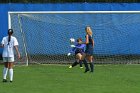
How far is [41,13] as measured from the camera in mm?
28797

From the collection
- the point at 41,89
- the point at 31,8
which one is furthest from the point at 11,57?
the point at 31,8

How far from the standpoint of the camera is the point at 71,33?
97.0ft

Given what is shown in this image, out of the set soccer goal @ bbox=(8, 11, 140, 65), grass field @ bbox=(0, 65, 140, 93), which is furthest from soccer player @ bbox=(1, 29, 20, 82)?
soccer goal @ bbox=(8, 11, 140, 65)

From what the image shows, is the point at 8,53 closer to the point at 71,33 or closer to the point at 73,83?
the point at 73,83

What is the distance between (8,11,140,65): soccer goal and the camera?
29.1 metres

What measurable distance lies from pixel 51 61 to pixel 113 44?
386 centimetres

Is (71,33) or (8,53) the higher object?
(8,53)

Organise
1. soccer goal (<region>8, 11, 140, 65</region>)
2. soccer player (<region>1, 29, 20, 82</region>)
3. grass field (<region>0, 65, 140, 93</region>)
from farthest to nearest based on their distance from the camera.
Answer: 1. soccer goal (<region>8, 11, 140, 65</region>)
2. soccer player (<region>1, 29, 20, 82</region>)
3. grass field (<region>0, 65, 140, 93</region>)

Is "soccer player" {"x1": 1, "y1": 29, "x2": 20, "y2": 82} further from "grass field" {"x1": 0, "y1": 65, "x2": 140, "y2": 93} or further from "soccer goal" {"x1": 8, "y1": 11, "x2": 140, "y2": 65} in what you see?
"soccer goal" {"x1": 8, "y1": 11, "x2": 140, "y2": 65}

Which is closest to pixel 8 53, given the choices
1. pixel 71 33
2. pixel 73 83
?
pixel 73 83

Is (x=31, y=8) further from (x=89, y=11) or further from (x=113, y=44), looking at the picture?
(x=113, y=44)

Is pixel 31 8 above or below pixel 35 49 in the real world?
above

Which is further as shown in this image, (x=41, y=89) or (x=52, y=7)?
(x=52, y=7)

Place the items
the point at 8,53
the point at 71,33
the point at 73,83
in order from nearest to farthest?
the point at 73,83, the point at 8,53, the point at 71,33
